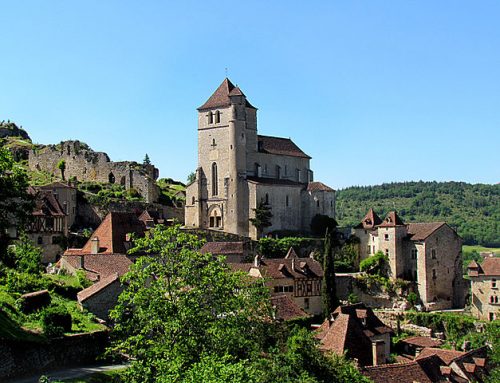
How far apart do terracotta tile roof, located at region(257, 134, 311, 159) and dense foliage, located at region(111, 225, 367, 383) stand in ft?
169

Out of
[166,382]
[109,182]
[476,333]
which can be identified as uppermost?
[109,182]

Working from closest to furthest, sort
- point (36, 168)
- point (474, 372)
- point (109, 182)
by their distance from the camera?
point (474, 372), point (109, 182), point (36, 168)

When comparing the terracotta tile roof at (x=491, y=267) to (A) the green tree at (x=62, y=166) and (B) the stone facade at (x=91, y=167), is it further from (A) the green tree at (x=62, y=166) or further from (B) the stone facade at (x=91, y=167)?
(A) the green tree at (x=62, y=166)

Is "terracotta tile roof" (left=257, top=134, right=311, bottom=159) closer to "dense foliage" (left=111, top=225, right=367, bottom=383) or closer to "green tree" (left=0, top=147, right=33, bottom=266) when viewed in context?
"green tree" (left=0, top=147, right=33, bottom=266)

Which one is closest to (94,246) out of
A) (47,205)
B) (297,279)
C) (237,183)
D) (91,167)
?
(47,205)

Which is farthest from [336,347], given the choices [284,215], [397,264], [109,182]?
[109,182]

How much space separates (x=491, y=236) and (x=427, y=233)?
328 feet

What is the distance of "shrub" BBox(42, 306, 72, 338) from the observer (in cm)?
3216

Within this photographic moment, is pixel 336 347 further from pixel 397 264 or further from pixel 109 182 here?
pixel 109 182

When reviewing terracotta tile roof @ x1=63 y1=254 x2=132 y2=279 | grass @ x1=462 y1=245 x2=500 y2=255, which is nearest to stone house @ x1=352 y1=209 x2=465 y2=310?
terracotta tile roof @ x1=63 y1=254 x2=132 y2=279

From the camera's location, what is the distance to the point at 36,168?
89500 mm

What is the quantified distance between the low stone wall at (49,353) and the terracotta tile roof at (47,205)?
27.5 meters

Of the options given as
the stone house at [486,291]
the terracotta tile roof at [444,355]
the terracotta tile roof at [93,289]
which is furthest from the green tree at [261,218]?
the terracotta tile roof at [93,289]

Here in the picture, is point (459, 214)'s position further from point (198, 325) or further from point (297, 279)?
point (198, 325)
